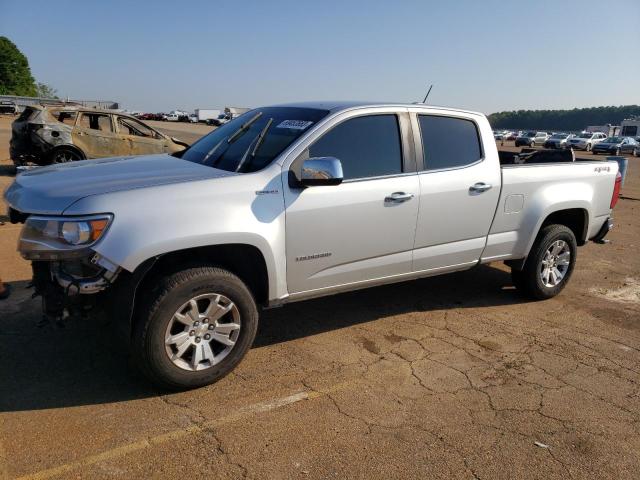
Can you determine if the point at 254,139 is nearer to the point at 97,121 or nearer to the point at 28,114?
the point at 97,121

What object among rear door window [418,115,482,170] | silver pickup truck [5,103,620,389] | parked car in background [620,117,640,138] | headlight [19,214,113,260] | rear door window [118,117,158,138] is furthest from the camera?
parked car in background [620,117,640,138]

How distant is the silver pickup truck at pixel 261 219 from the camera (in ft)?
10.3

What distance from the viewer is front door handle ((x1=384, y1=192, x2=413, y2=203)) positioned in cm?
407

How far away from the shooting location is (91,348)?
3928 millimetres

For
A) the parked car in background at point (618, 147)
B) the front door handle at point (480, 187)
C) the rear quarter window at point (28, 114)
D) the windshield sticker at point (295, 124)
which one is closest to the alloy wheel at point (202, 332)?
the windshield sticker at point (295, 124)

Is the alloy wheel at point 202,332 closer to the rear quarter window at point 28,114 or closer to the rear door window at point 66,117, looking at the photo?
the rear door window at point 66,117

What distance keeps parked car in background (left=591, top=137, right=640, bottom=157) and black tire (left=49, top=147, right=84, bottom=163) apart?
36.7 metres

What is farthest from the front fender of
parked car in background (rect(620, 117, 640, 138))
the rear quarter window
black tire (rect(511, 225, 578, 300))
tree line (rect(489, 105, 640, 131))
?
tree line (rect(489, 105, 640, 131))

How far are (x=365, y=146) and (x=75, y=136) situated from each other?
905 centimetres

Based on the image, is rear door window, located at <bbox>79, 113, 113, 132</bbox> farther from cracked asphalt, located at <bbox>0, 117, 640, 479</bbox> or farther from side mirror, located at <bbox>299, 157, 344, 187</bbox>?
side mirror, located at <bbox>299, 157, 344, 187</bbox>

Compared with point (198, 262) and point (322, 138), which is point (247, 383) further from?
point (322, 138)

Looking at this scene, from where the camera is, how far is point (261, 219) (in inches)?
138

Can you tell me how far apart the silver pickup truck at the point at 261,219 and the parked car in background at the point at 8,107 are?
43.1 m

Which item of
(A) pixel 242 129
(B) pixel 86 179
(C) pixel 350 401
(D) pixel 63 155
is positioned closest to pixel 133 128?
(D) pixel 63 155
